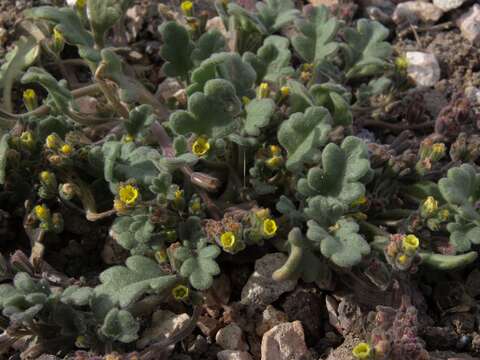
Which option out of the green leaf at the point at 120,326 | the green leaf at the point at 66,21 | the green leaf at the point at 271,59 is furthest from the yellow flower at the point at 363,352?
the green leaf at the point at 66,21

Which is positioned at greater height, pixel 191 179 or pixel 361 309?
pixel 191 179

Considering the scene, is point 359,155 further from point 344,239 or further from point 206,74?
point 206,74

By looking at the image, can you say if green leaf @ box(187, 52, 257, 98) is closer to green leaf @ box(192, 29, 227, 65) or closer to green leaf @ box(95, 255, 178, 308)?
green leaf @ box(192, 29, 227, 65)

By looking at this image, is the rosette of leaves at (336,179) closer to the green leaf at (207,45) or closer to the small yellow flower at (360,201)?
the small yellow flower at (360,201)

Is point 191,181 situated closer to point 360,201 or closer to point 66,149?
point 66,149

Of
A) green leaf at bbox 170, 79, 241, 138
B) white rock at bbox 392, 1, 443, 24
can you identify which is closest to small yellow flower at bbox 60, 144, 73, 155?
green leaf at bbox 170, 79, 241, 138

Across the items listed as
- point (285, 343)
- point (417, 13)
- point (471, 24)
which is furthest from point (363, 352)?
point (417, 13)

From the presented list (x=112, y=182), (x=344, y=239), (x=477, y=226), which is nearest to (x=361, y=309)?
(x=344, y=239)
